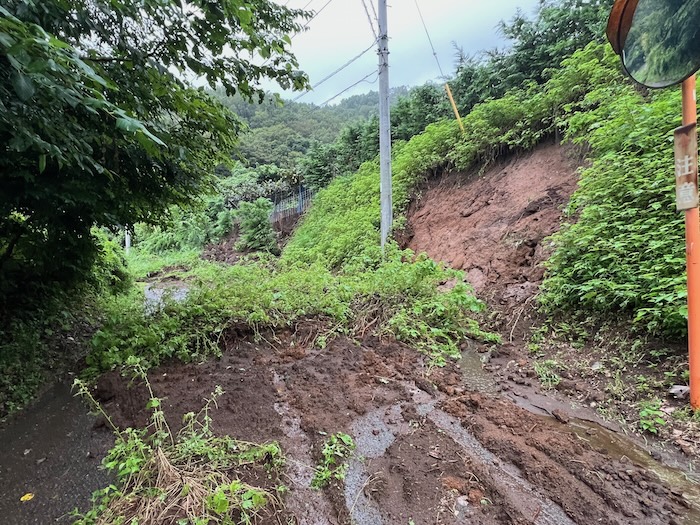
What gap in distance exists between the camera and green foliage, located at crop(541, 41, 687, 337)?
9.80 ft

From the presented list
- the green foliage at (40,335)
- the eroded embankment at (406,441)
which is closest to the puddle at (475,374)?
the eroded embankment at (406,441)

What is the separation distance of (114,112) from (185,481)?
1.72 m

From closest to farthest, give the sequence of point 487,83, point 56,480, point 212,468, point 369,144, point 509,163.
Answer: point 212,468 < point 56,480 < point 509,163 < point 487,83 < point 369,144

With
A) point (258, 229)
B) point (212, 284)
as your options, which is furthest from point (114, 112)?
point (258, 229)

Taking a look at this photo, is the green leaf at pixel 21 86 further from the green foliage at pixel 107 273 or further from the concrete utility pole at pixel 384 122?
the concrete utility pole at pixel 384 122

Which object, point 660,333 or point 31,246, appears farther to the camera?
point 31,246

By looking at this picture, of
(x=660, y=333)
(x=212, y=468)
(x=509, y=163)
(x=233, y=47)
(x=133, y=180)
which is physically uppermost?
(x=233, y=47)

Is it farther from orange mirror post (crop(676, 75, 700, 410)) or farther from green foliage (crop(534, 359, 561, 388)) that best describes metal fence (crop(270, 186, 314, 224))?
orange mirror post (crop(676, 75, 700, 410))

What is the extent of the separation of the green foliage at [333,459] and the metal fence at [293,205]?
13957mm

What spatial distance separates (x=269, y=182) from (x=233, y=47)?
54.9 feet

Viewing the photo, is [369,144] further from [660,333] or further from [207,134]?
[660,333]

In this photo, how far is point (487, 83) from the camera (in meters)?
9.27

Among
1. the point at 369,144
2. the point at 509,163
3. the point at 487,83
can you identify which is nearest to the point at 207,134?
the point at 509,163

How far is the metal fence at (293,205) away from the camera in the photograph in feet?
52.7
